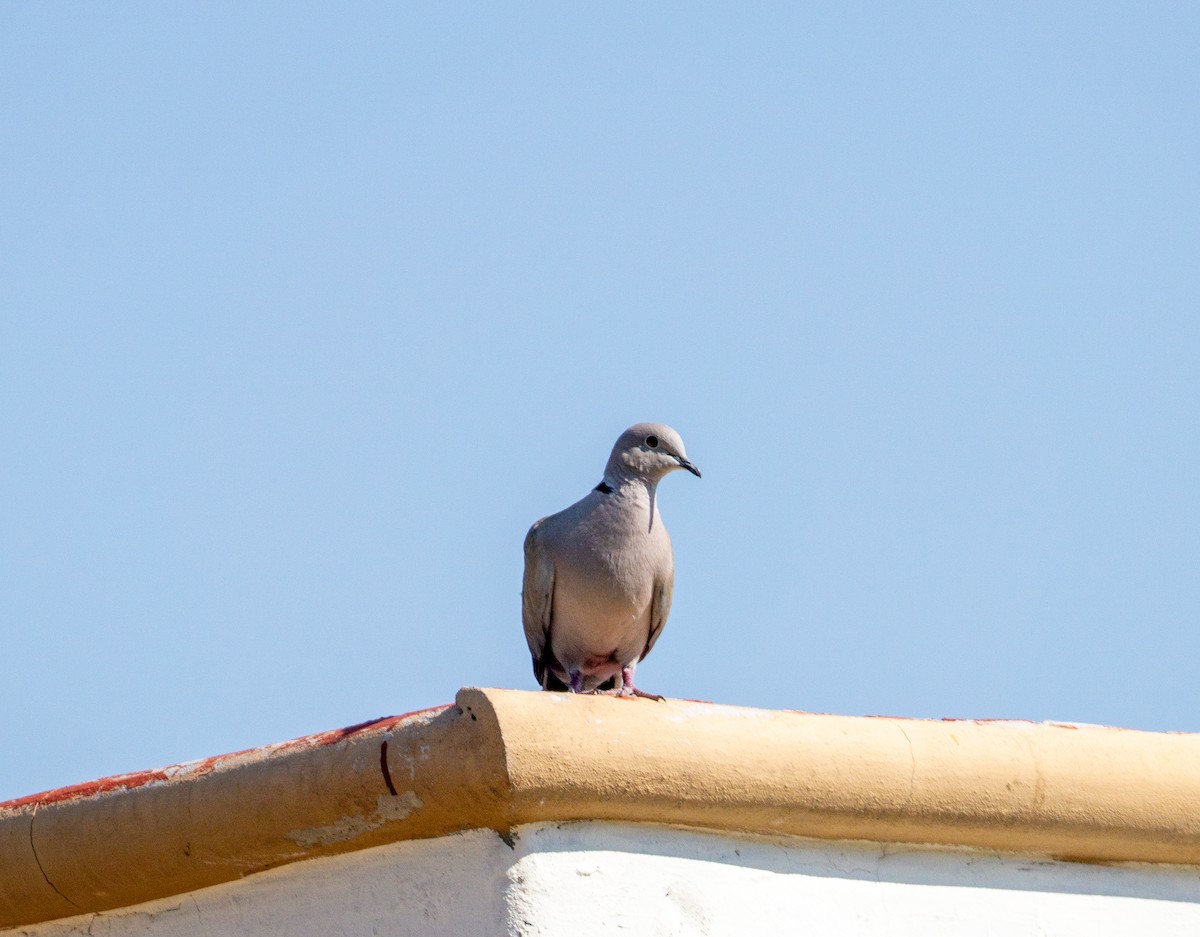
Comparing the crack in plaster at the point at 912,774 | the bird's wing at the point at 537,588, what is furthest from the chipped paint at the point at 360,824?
the bird's wing at the point at 537,588

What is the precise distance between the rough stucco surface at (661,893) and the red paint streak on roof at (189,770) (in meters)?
0.30

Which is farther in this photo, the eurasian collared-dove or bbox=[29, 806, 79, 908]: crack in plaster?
the eurasian collared-dove

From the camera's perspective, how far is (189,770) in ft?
14.2

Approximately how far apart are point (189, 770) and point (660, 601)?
2932mm

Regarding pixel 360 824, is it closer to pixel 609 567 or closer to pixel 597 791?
pixel 597 791

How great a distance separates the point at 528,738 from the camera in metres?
3.89

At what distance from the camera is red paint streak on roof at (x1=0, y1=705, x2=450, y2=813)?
412 cm

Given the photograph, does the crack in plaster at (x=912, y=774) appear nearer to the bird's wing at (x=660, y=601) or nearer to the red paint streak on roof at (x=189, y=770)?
the red paint streak on roof at (x=189, y=770)

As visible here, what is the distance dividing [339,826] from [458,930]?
37 cm

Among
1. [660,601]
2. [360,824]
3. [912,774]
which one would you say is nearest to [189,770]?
[360,824]

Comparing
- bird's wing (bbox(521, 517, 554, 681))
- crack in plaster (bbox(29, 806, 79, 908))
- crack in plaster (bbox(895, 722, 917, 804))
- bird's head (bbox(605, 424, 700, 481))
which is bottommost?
crack in plaster (bbox(29, 806, 79, 908))

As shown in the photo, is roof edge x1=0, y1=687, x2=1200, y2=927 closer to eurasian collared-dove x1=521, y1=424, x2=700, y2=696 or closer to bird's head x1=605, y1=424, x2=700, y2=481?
eurasian collared-dove x1=521, y1=424, x2=700, y2=696

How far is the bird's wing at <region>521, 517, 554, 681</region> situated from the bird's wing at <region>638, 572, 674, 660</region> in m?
0.40

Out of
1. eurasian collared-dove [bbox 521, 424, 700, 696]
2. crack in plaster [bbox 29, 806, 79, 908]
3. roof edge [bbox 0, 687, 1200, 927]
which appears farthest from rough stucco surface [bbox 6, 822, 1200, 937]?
eurasian collared-dove [bbox 521, 424, 700, 696]
